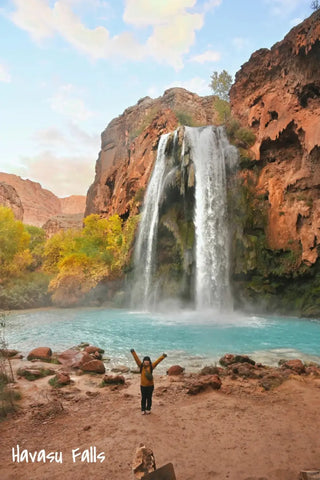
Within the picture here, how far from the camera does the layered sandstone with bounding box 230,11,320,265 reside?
65.6 feet

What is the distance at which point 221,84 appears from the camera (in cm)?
5147

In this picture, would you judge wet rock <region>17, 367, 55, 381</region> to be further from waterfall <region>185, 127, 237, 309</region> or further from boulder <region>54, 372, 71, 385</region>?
waterfall <region>185, 127, 237, 309</region>

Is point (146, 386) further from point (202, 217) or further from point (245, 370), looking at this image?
point (202, 217)

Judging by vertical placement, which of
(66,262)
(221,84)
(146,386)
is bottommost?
(146,386)

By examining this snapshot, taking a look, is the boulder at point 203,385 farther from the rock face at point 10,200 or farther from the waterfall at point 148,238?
the rock face at point 10,200

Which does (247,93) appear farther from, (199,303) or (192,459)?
(192,459)

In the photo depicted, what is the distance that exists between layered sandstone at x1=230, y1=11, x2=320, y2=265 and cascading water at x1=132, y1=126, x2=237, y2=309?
10.4ft

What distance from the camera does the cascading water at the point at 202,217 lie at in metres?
22.6

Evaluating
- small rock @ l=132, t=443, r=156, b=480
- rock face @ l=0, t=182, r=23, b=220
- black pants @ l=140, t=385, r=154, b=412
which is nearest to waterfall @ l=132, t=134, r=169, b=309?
black pants @ l=140, t=385, r=154, b=412

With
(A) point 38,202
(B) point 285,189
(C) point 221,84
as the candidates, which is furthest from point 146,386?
(A) point 38,202

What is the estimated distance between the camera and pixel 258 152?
24094 millimetres

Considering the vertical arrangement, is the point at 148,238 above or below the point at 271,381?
above

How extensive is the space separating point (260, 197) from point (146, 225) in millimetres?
10257

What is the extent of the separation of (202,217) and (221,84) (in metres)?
37.3
